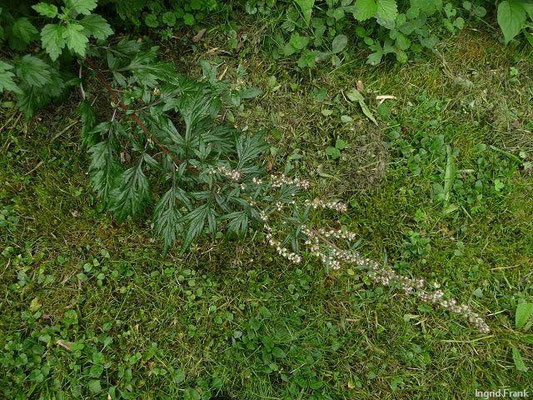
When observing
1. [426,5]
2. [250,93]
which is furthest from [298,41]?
[426,5]

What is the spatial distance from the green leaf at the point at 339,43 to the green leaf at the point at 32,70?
191cm

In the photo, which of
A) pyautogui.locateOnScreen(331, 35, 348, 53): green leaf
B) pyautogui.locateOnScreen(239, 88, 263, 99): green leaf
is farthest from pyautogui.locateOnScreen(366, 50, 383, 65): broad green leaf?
pyautogui.locateOnScreen(239, 88, 263, 99): green leaf

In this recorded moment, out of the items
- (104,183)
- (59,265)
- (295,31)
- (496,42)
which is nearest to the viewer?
(104,183)

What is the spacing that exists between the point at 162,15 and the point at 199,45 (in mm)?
316

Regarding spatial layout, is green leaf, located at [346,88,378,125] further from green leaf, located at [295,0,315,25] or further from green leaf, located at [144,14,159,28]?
green leaf, located at [144,14,159,28]

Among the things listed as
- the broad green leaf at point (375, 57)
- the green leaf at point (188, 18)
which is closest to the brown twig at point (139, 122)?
the green leaf at point (188, 18)

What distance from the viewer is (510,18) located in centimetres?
340

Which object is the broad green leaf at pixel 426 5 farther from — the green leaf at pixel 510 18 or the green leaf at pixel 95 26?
the green leaf at pixel 95 26

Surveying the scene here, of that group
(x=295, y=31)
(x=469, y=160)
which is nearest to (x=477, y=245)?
(x=469, y=160)

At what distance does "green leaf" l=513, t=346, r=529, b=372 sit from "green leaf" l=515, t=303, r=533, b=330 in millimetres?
164

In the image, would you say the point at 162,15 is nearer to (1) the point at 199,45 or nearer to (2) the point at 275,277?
(1) the point at 199,45

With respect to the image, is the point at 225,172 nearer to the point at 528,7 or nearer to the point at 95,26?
the point at 95,26

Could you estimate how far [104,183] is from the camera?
285cm

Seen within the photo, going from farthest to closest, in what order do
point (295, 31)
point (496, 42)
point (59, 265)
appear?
point (496, 42), point (295, 31), point (59, 265)
